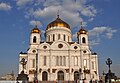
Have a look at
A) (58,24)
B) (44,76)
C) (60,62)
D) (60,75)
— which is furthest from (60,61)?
(58,24)

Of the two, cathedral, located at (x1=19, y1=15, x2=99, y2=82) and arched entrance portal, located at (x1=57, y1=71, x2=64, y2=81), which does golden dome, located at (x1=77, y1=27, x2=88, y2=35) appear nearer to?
cathedral, located at (x1=19, y1=15, x2=99, y2=82)

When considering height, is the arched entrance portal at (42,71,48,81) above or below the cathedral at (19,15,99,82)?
below

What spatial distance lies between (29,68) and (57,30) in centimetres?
1254

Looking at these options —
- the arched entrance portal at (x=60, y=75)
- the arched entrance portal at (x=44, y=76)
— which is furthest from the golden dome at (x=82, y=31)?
the arched entrance portal at (x=44, y=76)

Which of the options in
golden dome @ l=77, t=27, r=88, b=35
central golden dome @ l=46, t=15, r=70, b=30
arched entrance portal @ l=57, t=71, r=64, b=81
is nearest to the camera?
arched entrance portal @ l=57, t=71, r=64, b=81

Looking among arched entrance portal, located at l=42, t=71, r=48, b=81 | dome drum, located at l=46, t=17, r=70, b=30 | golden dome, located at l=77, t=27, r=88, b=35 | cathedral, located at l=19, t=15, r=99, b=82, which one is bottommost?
arched entrance portal, located at l=42, t=71, r=48, b=81

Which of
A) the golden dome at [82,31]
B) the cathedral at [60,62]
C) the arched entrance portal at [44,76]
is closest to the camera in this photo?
the arched entrance portal at [44,76]

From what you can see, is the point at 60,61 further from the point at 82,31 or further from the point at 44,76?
the point at 82,31

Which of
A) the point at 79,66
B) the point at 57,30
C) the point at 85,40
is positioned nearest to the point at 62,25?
the point at 57,30

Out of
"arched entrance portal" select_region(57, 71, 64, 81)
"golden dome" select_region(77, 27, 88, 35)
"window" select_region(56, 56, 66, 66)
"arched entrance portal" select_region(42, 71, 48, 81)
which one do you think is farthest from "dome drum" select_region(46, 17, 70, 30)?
"arched entrance portal" select_region(42, 71, 48, 81)

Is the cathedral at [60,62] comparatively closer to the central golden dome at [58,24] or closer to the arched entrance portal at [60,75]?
the arched entrance portal at [60,75]

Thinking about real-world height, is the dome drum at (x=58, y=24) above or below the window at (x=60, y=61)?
above

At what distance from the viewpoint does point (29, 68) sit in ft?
176

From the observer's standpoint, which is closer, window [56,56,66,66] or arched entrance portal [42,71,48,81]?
arched entrance portal [42,71,48,81]
